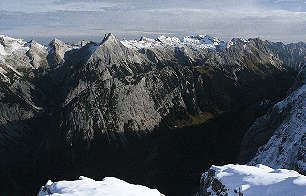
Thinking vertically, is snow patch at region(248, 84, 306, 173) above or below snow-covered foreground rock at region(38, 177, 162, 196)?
below

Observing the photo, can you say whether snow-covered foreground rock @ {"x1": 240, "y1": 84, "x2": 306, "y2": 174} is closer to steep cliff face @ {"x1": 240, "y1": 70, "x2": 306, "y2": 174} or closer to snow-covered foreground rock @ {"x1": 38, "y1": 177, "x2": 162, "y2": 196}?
steep cliff face @ {"x1": 240, "y1": 70, "x2": 306, "y2": 174}

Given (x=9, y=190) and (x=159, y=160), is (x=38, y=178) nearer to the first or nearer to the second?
(x=9, y=190)

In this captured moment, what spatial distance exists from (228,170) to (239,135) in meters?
116

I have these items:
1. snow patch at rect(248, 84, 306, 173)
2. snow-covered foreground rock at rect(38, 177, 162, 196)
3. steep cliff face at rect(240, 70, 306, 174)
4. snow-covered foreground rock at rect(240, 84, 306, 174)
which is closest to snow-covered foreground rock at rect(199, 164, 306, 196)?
snow-covered foreground rock at rect(38, 177, 162, 196)

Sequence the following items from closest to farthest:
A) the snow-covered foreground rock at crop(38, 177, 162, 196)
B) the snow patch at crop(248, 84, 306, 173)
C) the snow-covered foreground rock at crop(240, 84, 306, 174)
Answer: the snow-covered foreground rock at crop(38, 177, 162, 196), the snow patch at crop(248, 84, 306, 173), the snow-covered foreground rock at crop(240, 84, 306, 174)

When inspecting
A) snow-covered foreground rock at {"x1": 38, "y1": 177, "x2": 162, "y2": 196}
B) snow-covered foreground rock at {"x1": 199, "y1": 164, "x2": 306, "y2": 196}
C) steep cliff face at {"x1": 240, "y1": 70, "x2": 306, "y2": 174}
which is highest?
snow-covered foreground rock at {"x1": 199, "y1": 164, "x2": 306, "y2": 196}

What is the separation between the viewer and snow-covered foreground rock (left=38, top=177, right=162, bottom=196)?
31672 millimetres

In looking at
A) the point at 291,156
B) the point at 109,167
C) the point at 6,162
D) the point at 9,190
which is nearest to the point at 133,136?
the point at 109,167

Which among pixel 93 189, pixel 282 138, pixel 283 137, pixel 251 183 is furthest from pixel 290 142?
pixel 93 189

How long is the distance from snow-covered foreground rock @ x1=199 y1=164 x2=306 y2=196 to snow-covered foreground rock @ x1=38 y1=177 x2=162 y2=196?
804 centimetres

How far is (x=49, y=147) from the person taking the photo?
168750 millimetres

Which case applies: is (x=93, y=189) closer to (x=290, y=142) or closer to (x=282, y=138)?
(x=290, y=142)

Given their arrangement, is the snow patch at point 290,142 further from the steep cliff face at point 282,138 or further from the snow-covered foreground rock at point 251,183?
Result: the snow-covered foreground rock at point 251,183

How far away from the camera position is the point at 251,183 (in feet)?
99.2
